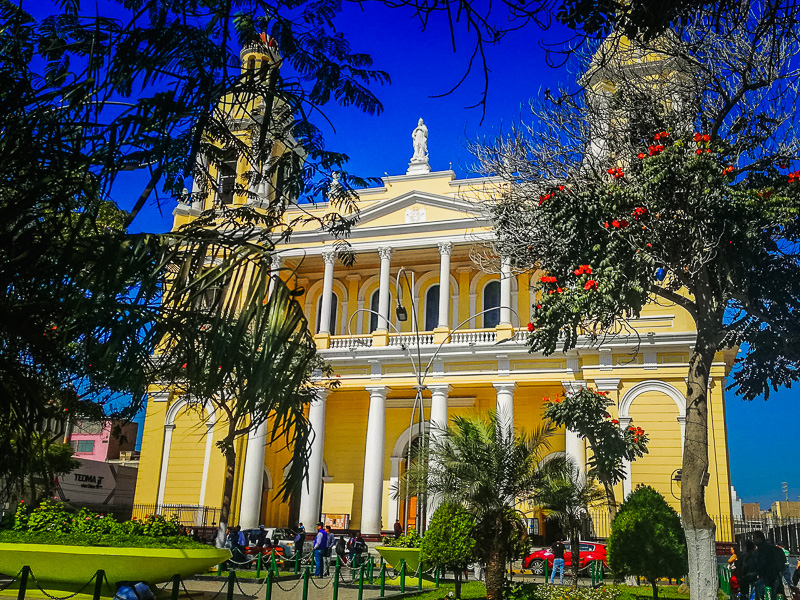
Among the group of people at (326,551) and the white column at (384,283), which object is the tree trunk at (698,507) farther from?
the white column at (384,283)

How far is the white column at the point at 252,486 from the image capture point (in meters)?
27.0

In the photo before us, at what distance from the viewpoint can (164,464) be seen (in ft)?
96.1

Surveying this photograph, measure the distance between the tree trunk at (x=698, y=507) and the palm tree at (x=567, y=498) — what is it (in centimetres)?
309

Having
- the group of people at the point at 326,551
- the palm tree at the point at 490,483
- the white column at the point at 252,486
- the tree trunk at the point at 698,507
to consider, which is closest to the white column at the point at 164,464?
the white column at the point at 252,486

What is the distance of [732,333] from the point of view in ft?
40.2

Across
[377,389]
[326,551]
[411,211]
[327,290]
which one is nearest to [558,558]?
[326,551]

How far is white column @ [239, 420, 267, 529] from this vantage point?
2702cm

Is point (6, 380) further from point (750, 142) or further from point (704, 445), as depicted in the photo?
point (750, 142)

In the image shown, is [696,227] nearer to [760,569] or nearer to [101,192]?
[760,569]

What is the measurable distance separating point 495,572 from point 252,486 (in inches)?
661

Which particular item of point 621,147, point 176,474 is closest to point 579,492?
point 621,147

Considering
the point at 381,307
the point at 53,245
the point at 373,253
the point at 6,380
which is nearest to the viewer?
the point at 53,245

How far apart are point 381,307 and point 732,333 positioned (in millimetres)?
17117

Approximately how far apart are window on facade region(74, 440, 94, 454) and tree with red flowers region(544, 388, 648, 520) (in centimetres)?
4424
